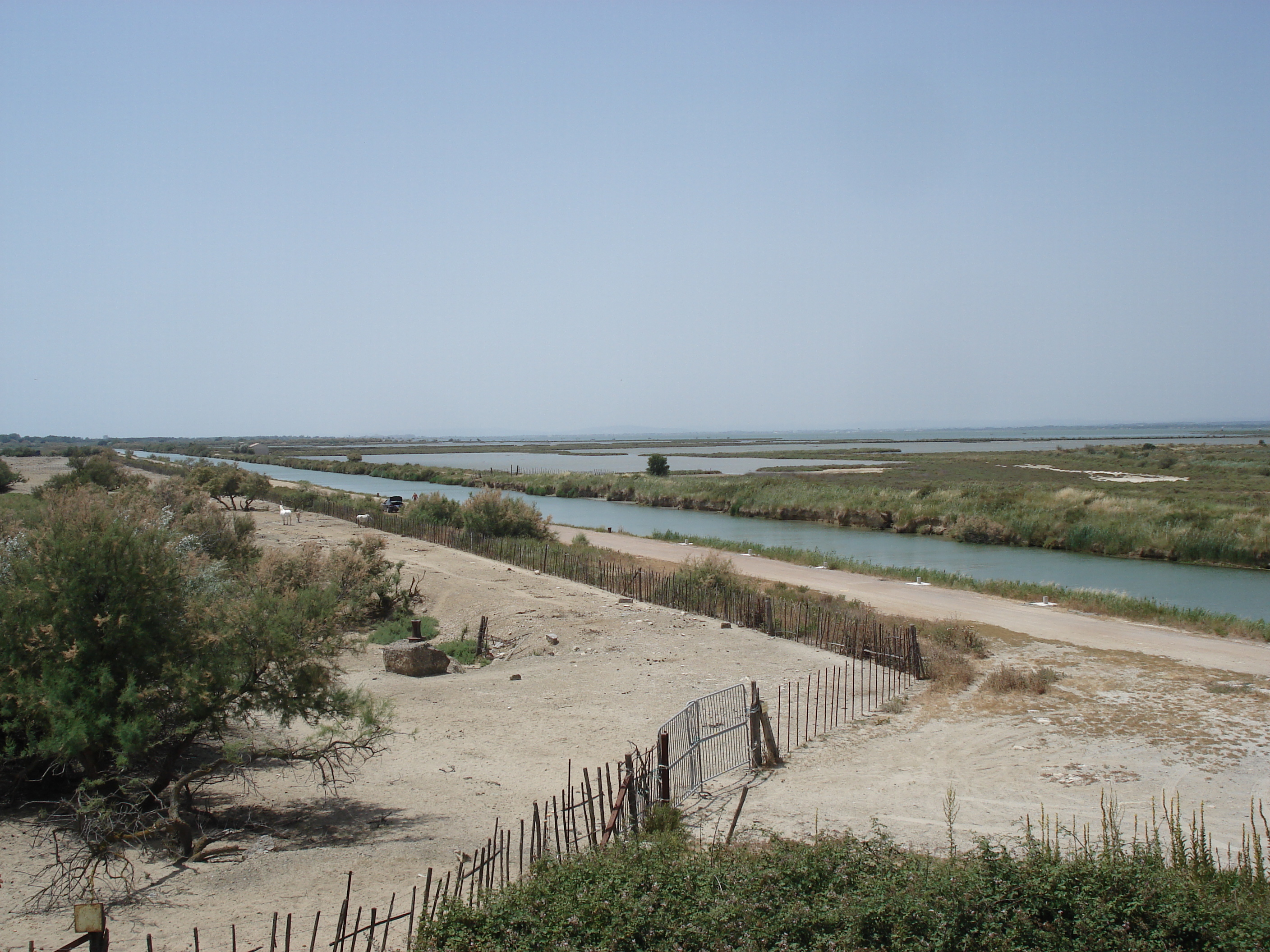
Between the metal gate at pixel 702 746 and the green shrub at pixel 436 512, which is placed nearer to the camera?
the metal gate at pixel 702 746

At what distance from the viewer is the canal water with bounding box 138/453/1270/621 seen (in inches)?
Result: 1175

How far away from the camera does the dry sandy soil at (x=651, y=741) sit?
8133 millimetres

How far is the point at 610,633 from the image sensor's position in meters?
20.3

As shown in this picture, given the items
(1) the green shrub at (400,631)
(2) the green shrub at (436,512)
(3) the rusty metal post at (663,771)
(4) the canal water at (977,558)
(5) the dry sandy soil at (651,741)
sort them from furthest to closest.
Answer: (2) the green shrub at (436,512)
(4) the canal water at (977,558)
(1) the green shrub at (400,631)
(3) the rusty metal post at (663,771)
(5) the dry sandy soil at (651,741)

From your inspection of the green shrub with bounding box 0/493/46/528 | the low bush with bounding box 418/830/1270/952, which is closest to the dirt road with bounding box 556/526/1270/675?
the low bush with bounding box 418/830/1270/952

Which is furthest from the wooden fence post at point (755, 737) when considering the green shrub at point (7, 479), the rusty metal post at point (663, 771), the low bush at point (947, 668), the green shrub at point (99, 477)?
the green shrub at point (7, 479)

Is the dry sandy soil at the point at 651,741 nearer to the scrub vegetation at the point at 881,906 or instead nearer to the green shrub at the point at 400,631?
the green shrub at the point at 400,631

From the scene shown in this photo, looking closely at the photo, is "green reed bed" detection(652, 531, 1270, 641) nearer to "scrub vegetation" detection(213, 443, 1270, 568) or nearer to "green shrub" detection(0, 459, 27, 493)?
"scrub vegetation" detection(213, 443, 1270, 568)

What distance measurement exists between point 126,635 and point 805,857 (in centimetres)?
737

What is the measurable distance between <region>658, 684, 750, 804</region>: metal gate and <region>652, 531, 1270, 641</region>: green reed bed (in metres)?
15.3

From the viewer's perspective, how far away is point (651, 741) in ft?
42.0

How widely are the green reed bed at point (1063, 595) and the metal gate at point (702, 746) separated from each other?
1532 centimetres

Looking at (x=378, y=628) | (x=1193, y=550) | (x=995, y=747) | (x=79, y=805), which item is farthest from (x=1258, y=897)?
(x=1193, y=550)

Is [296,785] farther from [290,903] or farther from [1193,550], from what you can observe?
[1193,550]
